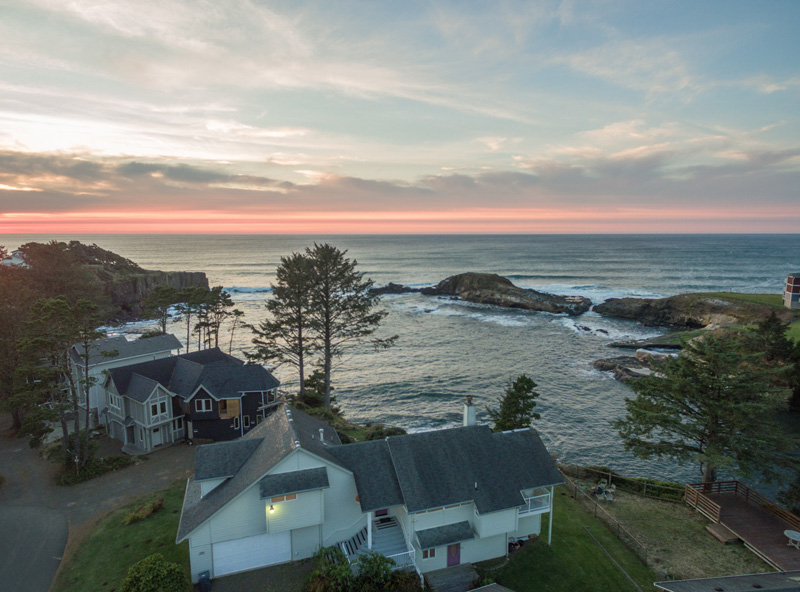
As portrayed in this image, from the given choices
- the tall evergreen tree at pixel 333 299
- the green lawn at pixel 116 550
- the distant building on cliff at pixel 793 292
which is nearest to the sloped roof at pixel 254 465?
the green lawn at pixel 116 550

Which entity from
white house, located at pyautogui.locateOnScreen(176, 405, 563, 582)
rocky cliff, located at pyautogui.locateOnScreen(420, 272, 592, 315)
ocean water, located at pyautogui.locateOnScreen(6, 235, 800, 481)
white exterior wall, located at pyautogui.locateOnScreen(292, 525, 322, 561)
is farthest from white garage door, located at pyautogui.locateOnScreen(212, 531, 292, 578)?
rocky cliff, located at pyautogui.locateOnScreen(420, 272, 592, 315)

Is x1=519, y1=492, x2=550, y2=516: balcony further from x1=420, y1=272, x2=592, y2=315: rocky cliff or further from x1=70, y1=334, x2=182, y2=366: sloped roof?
x1=420, y1=272, x2=592, y2=315: rocky cliff

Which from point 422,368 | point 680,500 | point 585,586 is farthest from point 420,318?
point 585,586

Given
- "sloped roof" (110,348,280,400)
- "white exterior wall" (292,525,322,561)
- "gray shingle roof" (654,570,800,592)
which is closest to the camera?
"gray shingle roof" (654,570,800,592)

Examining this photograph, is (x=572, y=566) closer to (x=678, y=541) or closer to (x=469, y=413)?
(x=678, y=541)

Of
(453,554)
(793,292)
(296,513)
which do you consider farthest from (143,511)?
(793,292)

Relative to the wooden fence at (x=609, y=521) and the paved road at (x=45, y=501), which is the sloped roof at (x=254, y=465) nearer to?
the paved road at (x=45, y=501)
